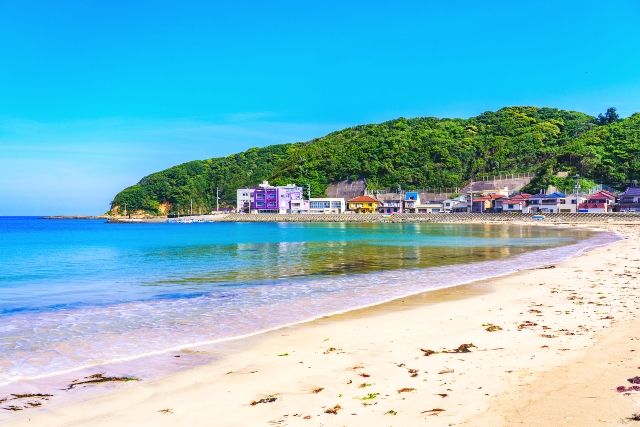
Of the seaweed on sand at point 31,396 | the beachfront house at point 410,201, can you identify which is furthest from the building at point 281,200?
the seaweed on sand at point 31,396

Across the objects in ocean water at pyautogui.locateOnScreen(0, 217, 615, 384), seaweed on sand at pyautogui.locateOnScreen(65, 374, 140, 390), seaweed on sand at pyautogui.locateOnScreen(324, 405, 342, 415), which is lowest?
ocean water at pyautogui.locateOnScreen(0, 217, 615, 384)

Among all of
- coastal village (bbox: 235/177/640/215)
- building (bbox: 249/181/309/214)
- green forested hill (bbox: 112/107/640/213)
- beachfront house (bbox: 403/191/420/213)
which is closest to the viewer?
coastal village (bbox: 235/177/640/215)

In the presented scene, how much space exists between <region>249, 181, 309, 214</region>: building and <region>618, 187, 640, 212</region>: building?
226 feet

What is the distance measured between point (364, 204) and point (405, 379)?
378ft

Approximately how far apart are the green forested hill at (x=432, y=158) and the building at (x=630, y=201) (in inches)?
578

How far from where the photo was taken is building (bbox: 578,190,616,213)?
86.2m

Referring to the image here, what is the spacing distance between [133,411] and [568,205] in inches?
→ 3857

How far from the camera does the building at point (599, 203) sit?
8625 centimetres

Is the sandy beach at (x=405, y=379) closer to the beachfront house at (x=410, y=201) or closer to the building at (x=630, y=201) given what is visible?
the building at (x=630, y=201)

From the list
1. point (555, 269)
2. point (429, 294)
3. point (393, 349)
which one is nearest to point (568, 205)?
point (555, 269)

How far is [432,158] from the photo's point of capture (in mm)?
137625

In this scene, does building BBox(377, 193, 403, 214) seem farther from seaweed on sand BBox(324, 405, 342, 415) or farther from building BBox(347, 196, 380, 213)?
seaweed on sand BBox(324, 405, 342, 415)

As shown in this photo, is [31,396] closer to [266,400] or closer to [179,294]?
[266,400]

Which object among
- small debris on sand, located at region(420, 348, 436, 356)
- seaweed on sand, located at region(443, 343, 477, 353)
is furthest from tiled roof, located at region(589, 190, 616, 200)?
small debris on sand, located at region(420, 348, 436, 356)
